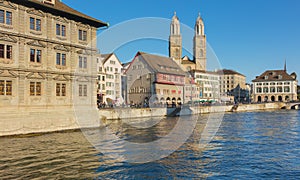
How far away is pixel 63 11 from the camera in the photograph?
31.7 meters

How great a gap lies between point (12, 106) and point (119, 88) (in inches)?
1856

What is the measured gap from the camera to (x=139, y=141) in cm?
2588

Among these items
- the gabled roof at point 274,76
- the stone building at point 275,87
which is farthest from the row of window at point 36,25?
the gabled roof at point 274,76

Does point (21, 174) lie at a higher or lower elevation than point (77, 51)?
lower

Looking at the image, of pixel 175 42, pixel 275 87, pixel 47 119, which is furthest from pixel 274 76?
pixel 47 119

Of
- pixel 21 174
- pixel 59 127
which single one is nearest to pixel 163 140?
pixel 59 127

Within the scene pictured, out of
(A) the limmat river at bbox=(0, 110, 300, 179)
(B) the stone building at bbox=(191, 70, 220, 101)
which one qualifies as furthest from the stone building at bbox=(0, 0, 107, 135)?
(B) the stone building at bbox=(191, 70, 220, 101)

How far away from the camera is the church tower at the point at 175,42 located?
13150cm

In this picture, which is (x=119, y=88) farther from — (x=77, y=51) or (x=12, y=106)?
(x=12, y=106)

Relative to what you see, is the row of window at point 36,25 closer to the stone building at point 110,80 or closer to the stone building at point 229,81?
the stone building at point 110,80

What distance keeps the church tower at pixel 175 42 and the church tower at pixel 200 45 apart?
996 centimetres

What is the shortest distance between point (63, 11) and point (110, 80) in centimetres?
3904

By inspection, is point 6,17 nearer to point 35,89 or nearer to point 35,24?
point 35,24

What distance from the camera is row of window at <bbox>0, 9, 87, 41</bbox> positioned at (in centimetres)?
2715
